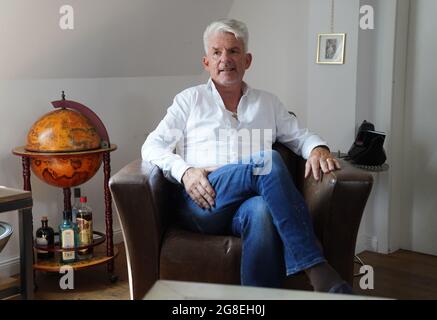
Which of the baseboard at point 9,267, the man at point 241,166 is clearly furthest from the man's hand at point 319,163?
the baseboard at point 9,267

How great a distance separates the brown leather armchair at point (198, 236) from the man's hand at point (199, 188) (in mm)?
112

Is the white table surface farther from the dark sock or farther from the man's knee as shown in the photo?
the man's knee

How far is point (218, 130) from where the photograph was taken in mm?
2461

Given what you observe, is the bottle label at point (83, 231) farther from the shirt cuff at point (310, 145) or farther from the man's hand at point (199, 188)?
the shirt cuff at point (310, 145)

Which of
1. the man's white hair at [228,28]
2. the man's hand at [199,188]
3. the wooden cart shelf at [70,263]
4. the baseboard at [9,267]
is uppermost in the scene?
the man's white hair at [228,28]

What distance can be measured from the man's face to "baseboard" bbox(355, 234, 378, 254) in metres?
1.37

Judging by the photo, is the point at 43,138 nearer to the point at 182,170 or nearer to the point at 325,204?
the point at 182,170

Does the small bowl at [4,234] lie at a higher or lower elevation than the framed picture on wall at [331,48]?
lower

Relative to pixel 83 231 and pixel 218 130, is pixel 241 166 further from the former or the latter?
pixel 83 231

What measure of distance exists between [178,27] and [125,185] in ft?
5.45

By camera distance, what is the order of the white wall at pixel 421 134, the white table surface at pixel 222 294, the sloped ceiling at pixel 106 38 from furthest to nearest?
1. the white wall at pixel 421 134
2. the sloped ceiling at pixel 106 38
3. the white table surface at pixel 222 294

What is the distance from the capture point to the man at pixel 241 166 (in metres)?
1.96

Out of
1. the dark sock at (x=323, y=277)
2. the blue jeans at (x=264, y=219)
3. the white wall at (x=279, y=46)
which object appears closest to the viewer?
the dark sock at (x=323, y=277)

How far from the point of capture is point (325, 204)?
214 centimetres
